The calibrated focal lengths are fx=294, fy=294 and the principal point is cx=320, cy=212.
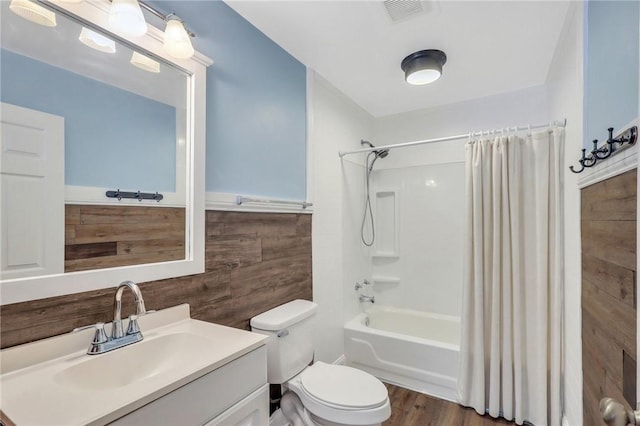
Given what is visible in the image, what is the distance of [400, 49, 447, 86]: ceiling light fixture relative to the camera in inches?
77.0

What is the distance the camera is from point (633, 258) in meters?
0.83

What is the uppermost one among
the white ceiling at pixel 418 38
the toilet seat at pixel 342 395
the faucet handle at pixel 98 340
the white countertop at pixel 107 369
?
the white ceiling at pixel 418 38

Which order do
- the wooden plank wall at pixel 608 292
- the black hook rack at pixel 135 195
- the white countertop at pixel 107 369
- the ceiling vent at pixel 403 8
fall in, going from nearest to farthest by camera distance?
the white countertop at pixel 107 369 → the wooden plank wall at pixel 608 292 → the black hook rack at pixel 135 195 → the ceiling vent at pixel 403 8

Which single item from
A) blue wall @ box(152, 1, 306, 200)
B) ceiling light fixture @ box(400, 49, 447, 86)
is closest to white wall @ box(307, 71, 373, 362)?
blue wall @ box(152, 1, 306, 200)

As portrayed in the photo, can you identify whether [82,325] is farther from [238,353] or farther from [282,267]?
[282,267]

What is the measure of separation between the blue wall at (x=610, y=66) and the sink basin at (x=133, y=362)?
159cm

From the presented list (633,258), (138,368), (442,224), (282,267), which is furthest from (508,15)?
(138,368)

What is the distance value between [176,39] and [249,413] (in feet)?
4.93

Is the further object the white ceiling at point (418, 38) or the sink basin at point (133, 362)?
the white ceiling at point (418, 38)

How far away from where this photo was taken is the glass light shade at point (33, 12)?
91 cm

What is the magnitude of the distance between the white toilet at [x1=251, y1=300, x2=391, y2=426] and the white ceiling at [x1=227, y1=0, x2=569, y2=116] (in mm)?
1685

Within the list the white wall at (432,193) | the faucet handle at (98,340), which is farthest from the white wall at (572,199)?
the faucet handle at (98,340)

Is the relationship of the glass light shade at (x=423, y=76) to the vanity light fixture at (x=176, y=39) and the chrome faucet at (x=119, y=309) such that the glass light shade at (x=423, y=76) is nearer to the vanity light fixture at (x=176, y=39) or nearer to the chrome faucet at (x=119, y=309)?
the vanity light fixture at (x=176, y=39)

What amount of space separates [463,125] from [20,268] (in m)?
3.16
